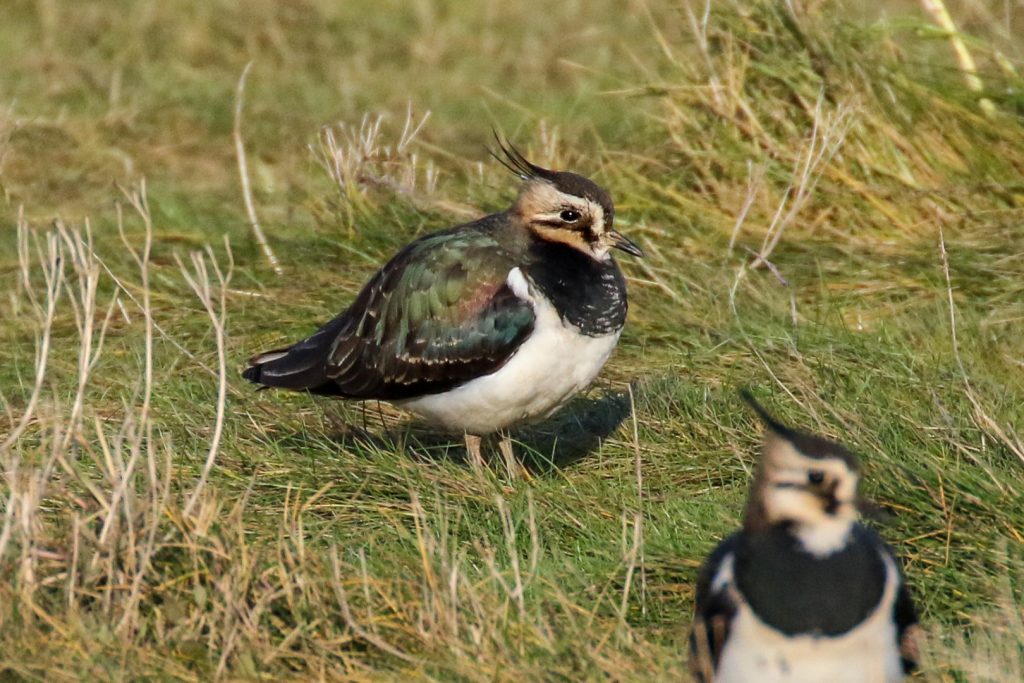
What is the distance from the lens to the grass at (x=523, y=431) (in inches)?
137

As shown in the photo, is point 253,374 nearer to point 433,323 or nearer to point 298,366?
point 298,366

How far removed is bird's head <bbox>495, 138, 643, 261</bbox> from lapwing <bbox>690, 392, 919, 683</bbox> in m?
1.71

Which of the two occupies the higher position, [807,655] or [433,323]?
[807,655]

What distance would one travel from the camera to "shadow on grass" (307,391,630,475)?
502cm

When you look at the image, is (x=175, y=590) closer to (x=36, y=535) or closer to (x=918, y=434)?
(x=36, y=535)

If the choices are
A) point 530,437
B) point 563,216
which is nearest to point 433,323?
point 563,216

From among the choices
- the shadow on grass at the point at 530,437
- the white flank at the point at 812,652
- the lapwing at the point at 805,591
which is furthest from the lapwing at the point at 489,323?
the white flank at the point at 812,652

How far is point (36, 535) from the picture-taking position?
3.54 meters

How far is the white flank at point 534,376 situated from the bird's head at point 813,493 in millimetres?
1414

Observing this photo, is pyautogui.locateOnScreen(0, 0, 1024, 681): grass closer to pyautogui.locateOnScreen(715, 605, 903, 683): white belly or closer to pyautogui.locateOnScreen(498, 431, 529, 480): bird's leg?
pyautogui.locateOnScreen(498, 431, 529, 480): bird's leg

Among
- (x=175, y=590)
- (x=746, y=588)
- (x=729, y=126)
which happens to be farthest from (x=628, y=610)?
(x=729, y=126)

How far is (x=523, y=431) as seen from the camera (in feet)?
17.9

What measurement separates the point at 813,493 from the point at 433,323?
1.83 metres

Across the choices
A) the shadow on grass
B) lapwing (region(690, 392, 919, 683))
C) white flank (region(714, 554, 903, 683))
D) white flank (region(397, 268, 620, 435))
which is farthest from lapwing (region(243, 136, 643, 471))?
white flank (region(714, 554, 903, 683))
